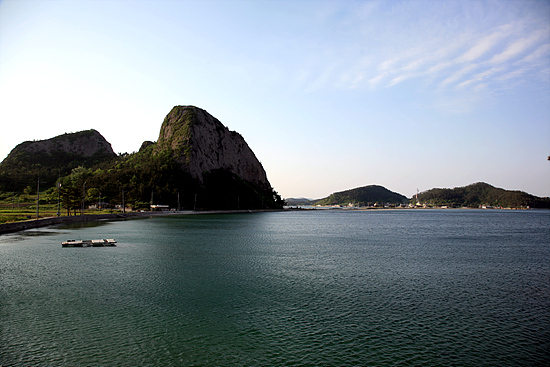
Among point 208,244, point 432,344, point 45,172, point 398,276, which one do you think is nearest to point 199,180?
point 45,172

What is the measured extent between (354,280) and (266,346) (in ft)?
41.7

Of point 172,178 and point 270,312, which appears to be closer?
point 270,312

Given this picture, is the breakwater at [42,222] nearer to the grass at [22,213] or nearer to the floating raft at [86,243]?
the grass at [22,213]

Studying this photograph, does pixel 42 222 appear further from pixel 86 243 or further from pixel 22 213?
pixel 86 243

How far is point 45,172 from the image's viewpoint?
7677 inches

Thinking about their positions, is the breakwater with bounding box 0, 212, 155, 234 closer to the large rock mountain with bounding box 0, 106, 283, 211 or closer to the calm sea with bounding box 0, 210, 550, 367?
the calm sea with bounding box 0, 210, 550, 367

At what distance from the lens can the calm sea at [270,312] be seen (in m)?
12.5

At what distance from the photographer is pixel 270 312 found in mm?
17344

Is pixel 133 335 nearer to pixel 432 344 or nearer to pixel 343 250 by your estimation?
pixel 432 344

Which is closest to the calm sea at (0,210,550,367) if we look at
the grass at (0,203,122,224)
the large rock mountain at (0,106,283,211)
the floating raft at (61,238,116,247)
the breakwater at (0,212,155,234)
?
the floating raft at (61,238,116,247)

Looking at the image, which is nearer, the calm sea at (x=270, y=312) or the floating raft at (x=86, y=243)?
the calm sea at (x=270, y=312)

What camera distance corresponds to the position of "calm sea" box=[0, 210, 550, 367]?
1252 centimetres

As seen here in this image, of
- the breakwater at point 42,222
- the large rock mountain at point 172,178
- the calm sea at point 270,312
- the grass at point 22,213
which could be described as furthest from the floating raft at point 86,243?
the large rock mountain at point 172,178

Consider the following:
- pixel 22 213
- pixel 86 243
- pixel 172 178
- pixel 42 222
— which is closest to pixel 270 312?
pixel 86 243
